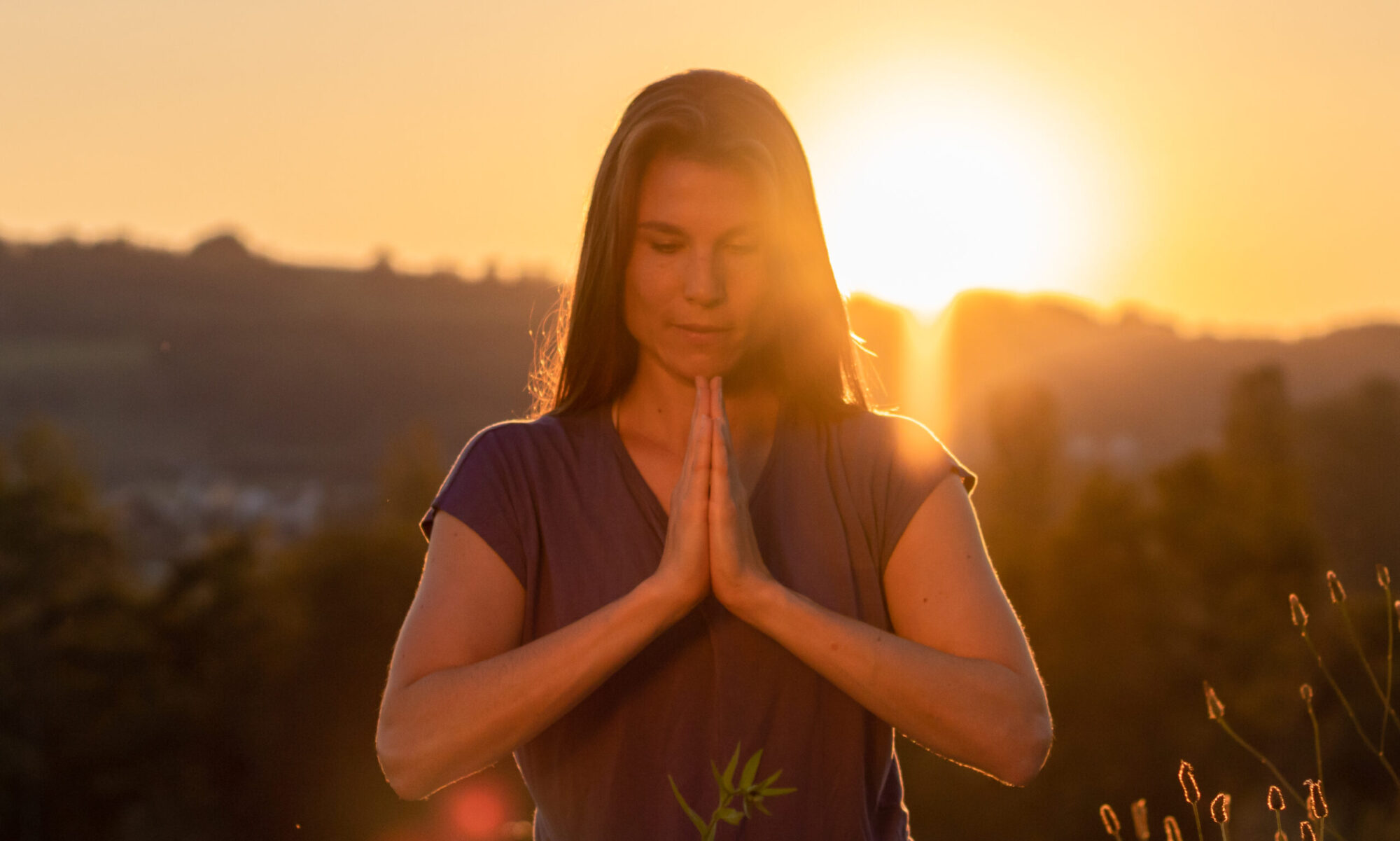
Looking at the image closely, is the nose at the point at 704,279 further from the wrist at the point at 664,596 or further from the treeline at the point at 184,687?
the treeline at the point at 184,687

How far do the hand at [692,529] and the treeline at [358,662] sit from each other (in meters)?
39.2

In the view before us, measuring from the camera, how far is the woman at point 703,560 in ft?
7.62

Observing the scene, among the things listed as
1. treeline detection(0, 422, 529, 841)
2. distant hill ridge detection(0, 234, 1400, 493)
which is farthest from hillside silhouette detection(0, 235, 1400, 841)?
distant hill ridge detection(0, 234, 1400, 493)

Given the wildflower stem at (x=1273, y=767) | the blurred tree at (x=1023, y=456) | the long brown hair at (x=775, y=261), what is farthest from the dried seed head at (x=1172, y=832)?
the blurred tree at (x=1023, y=456)

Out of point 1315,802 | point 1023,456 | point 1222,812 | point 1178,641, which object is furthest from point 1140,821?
point 1023,456

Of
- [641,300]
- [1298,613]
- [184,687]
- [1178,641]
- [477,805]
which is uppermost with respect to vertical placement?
[641,300]

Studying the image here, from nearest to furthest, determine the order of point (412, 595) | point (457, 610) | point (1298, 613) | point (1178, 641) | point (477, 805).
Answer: point (457, 610) < point (1298, 613) < point (1178, 641) < point (412, 595) < point (477, 805)

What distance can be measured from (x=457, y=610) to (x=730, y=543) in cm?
53

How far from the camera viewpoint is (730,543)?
2.33 meters

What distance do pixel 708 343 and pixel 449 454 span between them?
328 ft

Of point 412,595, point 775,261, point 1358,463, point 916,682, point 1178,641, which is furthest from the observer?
point 1358,463

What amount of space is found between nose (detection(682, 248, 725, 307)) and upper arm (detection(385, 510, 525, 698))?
25.0 inches

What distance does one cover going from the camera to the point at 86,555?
1951 inches

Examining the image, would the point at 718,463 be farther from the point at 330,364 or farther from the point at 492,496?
the point at 330,364
